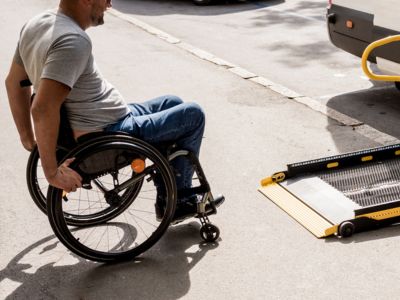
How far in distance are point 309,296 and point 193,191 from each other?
100 centimetres

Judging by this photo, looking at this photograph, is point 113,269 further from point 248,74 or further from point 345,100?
point 248,74

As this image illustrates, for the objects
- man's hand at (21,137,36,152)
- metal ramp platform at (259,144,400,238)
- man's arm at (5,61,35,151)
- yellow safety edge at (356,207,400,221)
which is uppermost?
man's arm at (5,61,35,151)

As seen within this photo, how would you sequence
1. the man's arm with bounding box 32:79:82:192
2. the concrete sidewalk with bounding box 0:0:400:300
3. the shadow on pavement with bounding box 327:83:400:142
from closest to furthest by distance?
the man's arm with bounding box 32:79:82:192 → the concrete sidewalk with bounding box 0:0:400:300 → the shadow on pavement with bounding box 327:83:400:142

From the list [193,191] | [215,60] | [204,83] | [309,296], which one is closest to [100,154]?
[193,191]

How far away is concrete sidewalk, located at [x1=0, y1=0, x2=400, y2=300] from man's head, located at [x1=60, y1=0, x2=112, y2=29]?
4.73 ft

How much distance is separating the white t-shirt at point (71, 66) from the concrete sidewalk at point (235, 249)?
0.90m

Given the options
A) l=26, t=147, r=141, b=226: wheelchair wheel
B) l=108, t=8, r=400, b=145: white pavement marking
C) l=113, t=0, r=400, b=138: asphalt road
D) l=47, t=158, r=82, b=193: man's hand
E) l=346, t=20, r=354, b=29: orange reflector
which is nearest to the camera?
l=47, t=158, r=82, b=193: man's hand

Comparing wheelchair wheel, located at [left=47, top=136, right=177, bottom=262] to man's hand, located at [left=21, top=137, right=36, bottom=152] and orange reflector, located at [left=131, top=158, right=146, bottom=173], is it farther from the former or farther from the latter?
man's hand, located at [left=21, top=137, right=36, bottom=152]

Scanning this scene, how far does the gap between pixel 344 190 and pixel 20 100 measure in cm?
230

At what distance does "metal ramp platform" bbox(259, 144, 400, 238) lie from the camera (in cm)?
416

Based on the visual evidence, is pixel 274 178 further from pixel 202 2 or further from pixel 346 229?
pixel 202 2

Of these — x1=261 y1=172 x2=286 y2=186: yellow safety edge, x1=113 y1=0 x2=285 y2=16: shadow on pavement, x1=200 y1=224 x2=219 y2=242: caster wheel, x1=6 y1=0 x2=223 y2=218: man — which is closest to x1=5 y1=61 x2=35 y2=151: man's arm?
x1=6 y1=0 x2=223 y2=218: man

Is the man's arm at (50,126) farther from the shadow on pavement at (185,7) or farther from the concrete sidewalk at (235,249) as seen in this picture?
the shadow on pavement at (185,7)

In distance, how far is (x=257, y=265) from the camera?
3.89m
